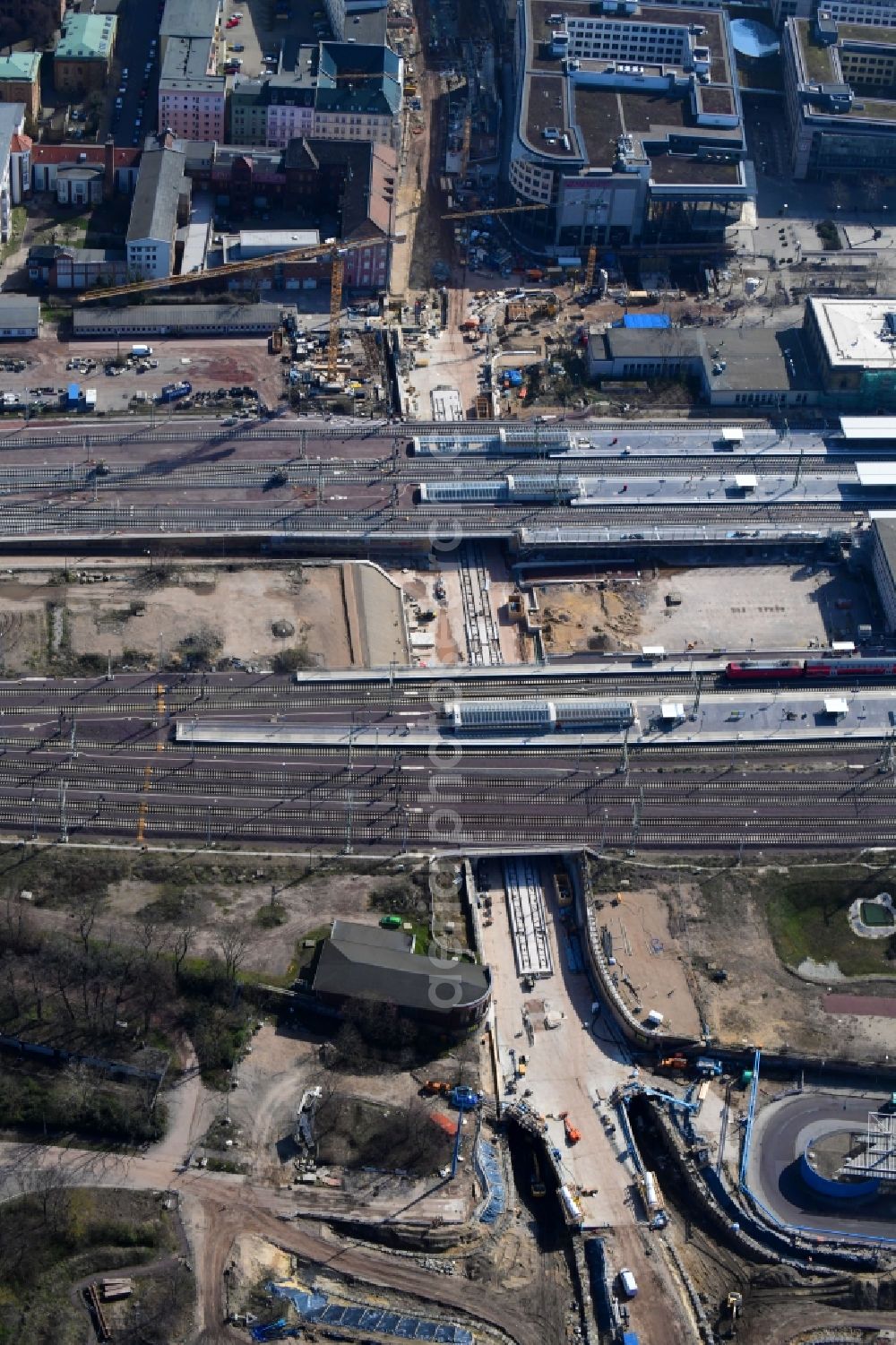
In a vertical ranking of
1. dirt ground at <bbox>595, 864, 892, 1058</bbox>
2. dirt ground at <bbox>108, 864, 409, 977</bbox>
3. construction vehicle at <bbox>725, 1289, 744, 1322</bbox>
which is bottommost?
construction vehicle at <bbox>725, 1289, 744, 1322</bbox>

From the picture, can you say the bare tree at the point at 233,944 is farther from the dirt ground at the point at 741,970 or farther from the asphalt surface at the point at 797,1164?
the asphalt surface at the point at 797,1164

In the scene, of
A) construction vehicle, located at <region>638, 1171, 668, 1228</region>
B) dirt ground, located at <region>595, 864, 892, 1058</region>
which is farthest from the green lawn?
construction vehicle, located at <region>638, 1171, 668, 1228</region>

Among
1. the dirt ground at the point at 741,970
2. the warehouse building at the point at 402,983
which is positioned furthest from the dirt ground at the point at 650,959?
the warehouse building at the point at 402,983

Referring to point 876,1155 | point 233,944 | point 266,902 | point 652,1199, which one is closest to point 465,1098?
point 652,1199

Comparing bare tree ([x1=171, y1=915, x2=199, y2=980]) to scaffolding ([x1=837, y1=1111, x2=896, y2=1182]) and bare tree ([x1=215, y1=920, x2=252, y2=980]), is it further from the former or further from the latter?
scaffolding ([x1=837, y1=1111, x2=896, y2=1182])

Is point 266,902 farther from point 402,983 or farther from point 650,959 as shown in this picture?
point 650,959

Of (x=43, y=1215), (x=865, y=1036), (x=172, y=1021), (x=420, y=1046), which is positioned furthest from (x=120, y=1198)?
(x=865, y=1036)

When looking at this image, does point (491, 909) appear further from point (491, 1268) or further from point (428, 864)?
point (491, 1268)
